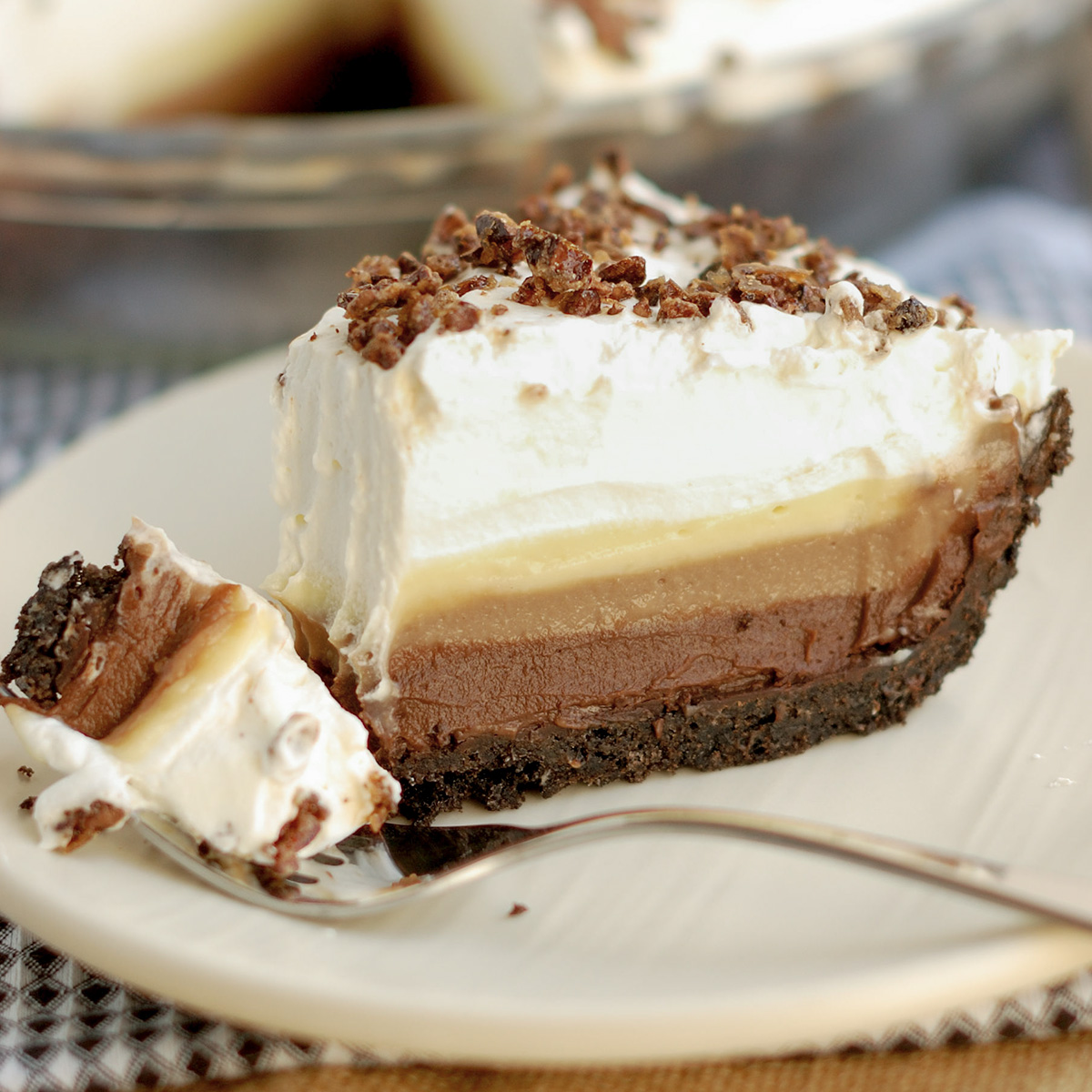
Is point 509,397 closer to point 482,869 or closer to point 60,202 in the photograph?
point 482,869

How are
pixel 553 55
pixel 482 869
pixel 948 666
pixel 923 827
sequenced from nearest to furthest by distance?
pixel 482 869
pixel 923 827
pixel 948 666
pixel 553 55

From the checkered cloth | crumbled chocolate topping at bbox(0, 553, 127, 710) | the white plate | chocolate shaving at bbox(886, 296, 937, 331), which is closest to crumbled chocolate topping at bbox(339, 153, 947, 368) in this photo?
chocolate shaving at bbox(886, 296, 937, 331)

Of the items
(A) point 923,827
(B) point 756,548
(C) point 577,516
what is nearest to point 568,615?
(C) point 577,516

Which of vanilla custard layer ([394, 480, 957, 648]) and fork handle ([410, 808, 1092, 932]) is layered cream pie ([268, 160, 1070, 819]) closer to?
vanilla custard layer ([394, 480, 957, 648])

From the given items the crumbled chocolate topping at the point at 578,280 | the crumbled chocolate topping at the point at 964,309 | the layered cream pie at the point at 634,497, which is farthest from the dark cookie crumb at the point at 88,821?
the crumbled chocolate topping at the point at 964,309

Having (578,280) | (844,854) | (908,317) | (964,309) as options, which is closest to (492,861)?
(844,854)

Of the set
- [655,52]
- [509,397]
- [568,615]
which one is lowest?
[568,615]
